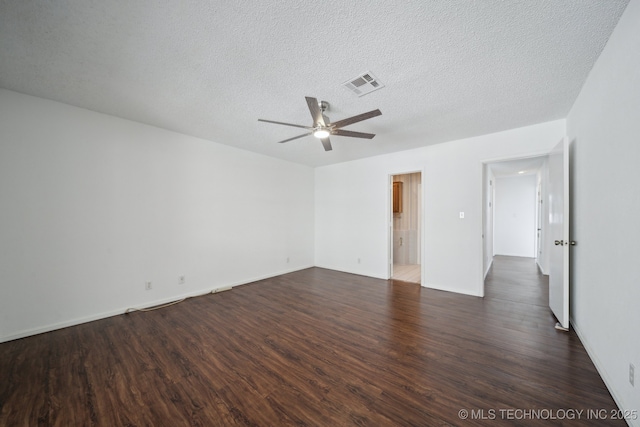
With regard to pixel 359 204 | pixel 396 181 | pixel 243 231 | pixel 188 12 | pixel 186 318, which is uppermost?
pixel 188 12

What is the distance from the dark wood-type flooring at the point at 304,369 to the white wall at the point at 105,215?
429 mm

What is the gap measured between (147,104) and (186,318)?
2698 millimetres

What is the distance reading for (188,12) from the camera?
149 cm

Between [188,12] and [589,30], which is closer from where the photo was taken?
[188,12]

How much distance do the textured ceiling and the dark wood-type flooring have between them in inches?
102

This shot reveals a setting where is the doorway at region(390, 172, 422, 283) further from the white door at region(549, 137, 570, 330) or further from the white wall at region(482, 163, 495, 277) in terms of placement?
the white door at region(549, 137, 570, 330)

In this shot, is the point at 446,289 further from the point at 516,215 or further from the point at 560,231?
the point at 516,215

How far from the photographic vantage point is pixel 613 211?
5.39 ft

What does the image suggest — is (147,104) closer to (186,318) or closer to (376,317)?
(186,318)

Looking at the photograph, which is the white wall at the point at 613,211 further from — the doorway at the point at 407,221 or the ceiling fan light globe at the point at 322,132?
the doorway at the point at 407,221

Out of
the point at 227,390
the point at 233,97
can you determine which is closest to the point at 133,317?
the point at 227,390

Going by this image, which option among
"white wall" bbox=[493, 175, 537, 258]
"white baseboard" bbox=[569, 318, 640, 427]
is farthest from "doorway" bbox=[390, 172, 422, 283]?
"white baseboard" bbox=[569, 318, 640, 427]

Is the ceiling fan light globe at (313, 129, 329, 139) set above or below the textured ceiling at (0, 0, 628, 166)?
below

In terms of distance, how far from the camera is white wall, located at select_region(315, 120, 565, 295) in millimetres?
3592
